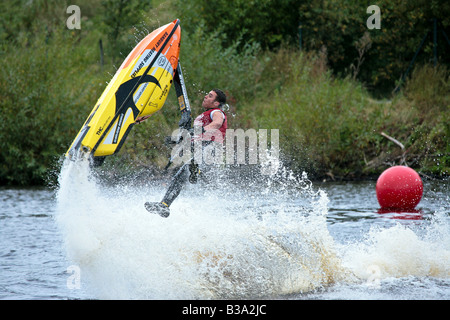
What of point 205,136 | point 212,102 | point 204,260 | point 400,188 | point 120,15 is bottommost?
point 400,188

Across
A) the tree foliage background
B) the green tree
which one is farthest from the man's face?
the green tree

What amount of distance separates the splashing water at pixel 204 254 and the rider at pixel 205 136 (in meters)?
0.22

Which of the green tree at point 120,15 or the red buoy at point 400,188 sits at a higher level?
the green tree at point 120,15

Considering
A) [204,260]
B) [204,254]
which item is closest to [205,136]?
[204,254]

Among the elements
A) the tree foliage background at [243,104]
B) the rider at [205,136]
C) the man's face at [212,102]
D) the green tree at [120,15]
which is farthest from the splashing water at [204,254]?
the green tree at [120,15]

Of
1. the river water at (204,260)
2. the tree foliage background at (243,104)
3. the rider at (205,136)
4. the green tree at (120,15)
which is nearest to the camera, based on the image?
the river water at (204,260)

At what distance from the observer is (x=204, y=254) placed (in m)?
8.10

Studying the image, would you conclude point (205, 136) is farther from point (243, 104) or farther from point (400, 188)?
point (243, 104)

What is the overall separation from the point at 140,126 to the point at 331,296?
13.6 meters

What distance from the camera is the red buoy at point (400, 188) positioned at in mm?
13555

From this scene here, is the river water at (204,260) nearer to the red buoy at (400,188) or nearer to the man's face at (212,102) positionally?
the man's face at (212,102)

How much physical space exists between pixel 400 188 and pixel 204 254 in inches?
→ 265

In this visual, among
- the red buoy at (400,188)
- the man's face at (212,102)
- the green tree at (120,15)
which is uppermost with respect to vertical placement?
the green tree at (120,15)

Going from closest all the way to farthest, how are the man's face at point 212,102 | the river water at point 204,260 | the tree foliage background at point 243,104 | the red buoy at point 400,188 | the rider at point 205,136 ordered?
the river water at point 204,260 < the rider at point 205,136 < the man's face at point 212,102 < the red buoy at point 400,188 < the tree foliage background at point 243,104
